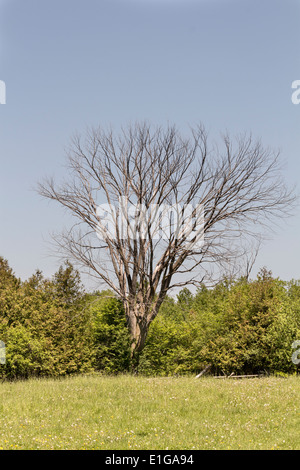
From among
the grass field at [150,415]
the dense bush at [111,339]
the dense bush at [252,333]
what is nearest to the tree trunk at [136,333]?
the dense bush at [111,339]

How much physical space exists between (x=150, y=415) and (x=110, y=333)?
46.2 feet

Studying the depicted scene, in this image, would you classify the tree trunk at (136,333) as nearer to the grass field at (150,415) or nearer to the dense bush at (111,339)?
the dense bush at (111,339)

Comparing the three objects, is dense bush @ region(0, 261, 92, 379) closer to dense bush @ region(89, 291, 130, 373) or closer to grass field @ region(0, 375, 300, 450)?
dense bush @ region(89, 291, 130, 373)

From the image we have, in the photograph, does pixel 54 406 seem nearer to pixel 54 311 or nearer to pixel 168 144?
pixel 54 311

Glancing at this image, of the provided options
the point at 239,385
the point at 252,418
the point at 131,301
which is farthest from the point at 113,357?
the point at 252,418

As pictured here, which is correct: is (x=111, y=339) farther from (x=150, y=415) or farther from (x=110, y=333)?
(x=150, y=415)

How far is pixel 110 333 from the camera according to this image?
999 inches

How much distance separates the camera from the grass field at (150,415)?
9.41m

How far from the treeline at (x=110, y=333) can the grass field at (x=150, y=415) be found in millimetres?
5444

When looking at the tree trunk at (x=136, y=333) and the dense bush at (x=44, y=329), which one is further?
the tree trunk at (x=136, y=333)

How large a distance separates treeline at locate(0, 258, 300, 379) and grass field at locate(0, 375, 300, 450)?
214 inches

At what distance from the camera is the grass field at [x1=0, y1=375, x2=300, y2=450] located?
30.9ft
